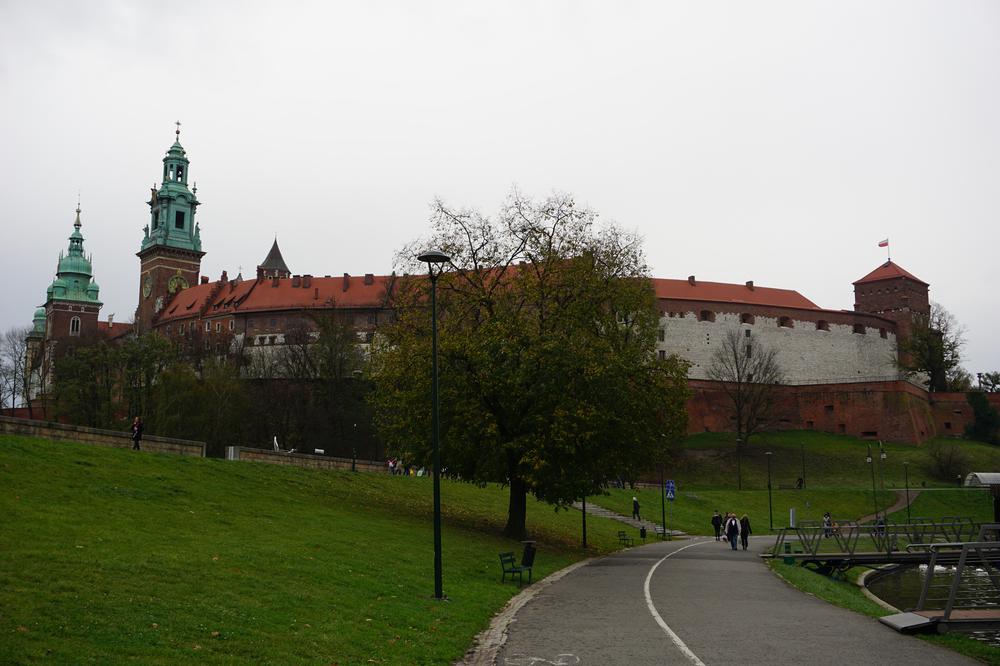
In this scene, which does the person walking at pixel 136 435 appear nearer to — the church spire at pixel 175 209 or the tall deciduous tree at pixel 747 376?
the tall deciduous tree at pixel 747 376

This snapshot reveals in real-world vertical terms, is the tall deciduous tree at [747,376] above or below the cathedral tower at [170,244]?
below

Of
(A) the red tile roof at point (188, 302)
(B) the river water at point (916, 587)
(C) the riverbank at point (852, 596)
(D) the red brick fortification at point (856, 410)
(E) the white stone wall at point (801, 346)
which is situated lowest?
(B) the river water at point (916, 587)

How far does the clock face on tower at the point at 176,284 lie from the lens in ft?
408

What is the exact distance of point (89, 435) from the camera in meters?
31.2

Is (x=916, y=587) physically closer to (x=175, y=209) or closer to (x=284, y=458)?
(x=284, y=458)

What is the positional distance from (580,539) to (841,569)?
10.0 m

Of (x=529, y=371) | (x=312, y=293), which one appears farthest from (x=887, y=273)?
(x=529, y=371)

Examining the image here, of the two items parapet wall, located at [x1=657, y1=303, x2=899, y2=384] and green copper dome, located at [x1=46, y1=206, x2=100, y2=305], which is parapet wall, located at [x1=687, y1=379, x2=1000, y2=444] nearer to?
parapet wall, located at [x1=657, y1=303, x2=899, y2=384]

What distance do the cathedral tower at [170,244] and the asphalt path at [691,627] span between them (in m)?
111

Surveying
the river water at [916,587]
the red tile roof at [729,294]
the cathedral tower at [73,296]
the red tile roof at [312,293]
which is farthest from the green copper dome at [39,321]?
the river water at [916,587]

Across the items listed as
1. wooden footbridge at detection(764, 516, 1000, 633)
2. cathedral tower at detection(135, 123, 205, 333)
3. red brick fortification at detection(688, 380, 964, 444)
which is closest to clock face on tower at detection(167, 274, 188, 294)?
cathedral tower at detection(135, 123, 205, 333)

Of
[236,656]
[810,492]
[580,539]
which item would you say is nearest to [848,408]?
[810,492]

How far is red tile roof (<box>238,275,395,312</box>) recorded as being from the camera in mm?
108000

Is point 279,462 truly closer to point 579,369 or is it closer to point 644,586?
point 579,369
